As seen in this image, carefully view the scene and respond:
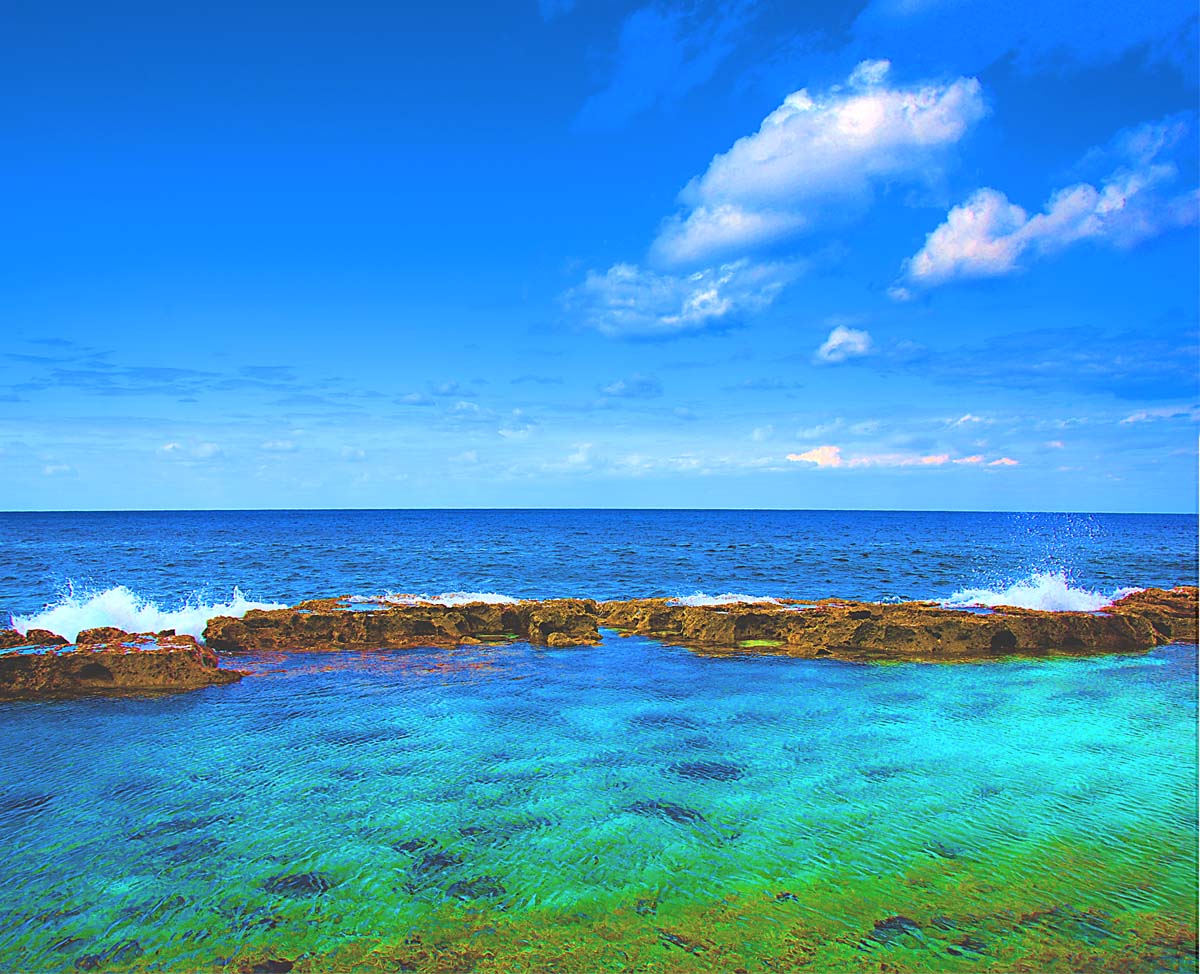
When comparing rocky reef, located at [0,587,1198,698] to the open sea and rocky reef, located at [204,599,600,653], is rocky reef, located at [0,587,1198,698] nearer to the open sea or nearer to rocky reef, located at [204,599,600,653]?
rocky reef, located at [204,599,600,653]

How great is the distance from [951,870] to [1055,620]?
1390 cm

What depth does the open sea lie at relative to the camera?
6312mm

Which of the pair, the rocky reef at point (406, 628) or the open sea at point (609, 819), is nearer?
the open sea at point (609, 819)

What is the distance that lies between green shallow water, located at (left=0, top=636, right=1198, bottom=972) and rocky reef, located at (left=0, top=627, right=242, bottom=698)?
0.79m

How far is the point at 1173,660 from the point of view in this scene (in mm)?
17344

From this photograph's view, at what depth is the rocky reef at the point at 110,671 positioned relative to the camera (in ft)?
44.6

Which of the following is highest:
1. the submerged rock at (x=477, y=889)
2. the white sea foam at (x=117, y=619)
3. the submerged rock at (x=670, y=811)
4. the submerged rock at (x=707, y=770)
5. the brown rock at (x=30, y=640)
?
the brown rock at (x=30, y=640)

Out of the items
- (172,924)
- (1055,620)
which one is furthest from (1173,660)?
(172,924)

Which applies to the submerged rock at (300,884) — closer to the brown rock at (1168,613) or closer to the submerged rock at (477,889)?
the submerged rock at (477,889)

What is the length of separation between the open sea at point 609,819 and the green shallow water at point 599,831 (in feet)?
0.12

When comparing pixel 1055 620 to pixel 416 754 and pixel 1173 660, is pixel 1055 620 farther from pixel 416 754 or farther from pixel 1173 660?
pixel 416 754

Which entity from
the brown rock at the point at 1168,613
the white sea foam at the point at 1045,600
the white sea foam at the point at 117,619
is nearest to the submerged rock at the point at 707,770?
the white sea foam at the point at 117,619

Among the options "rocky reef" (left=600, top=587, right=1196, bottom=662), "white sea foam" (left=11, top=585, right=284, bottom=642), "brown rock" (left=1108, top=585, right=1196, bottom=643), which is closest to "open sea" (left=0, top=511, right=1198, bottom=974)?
"rocky reef" (left=600, top=587, right=1196, bottom=662)

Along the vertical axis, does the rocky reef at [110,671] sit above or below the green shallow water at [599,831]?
above
